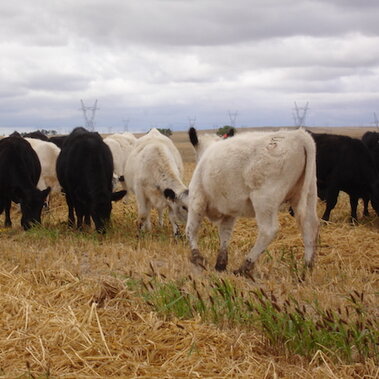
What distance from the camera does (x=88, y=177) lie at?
36.7ft

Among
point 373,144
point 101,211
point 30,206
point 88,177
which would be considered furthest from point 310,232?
point 373,144

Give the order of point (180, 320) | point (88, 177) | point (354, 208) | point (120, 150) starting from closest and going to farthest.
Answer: point (180, 320), point (88, 177), point (354, 208), point (120, 150)

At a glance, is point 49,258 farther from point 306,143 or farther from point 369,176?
point 369,176

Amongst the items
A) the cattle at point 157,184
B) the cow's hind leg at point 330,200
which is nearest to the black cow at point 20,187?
the cattle at point 157,184

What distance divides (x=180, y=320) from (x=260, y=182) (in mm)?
2495

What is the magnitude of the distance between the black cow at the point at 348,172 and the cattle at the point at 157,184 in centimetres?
343

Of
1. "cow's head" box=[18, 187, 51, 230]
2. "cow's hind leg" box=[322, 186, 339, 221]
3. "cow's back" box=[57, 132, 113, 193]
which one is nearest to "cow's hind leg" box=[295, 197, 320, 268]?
"cow's back" box=[57, 132, 113, 193]

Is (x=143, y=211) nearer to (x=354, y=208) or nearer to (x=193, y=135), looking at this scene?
(x=193, y=135)

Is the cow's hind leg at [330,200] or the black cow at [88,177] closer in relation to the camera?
the black cow at [88,177]

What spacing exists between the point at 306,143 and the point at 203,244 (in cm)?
293

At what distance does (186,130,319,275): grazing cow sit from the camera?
292 inches

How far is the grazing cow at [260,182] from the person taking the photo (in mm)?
7422

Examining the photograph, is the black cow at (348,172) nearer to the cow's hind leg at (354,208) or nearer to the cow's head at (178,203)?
the cow's hind leg at (354,208)

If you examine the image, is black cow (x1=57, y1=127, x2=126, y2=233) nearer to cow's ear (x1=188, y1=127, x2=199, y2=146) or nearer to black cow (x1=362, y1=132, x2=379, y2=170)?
cow's ear (x1=188, y1=127, x2=199, y2=146)
